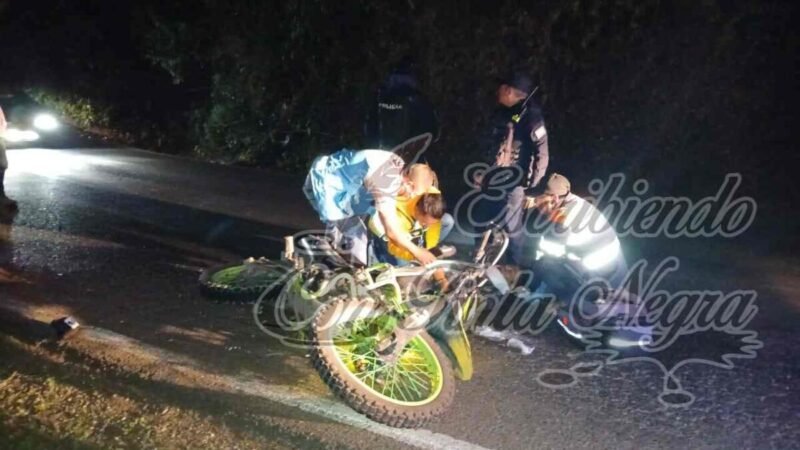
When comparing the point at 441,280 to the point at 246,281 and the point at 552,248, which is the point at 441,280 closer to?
the point at 552,248

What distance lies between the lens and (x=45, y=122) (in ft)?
58.5

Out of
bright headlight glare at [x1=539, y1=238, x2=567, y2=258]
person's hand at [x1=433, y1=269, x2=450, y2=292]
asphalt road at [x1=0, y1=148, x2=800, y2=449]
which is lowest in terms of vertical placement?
asphalt road at [x1=0, y1=148, x2=800, y2=449]

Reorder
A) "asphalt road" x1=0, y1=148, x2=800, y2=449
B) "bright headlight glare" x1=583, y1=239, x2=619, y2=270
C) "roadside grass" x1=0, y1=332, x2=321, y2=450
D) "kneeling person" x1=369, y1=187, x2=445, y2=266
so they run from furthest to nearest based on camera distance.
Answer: "bright headlight glare" x1=583, y1=239, x2=619, y2=270
"kneeling person" x1=369, y1=187, x2=445, y2=266
"asphalt road" x1=0, y1=148, x2=800, y2=449
"roadside grass" x1=0, y1=332, x2=321, y2=450

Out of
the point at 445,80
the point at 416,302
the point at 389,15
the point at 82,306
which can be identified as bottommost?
the point at 82,306

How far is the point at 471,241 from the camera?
358 inches

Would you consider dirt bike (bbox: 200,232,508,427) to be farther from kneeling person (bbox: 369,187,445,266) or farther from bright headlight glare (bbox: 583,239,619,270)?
bright headlight glare (bbox: 583,239,619,270)

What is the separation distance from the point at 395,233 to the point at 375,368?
2.51 ft

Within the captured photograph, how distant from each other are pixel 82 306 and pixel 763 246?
272 inches

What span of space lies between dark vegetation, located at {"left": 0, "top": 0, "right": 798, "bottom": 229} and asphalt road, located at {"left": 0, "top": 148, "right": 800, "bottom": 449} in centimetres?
285

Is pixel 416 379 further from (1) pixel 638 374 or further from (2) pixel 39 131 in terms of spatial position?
(2) pixel 39 131

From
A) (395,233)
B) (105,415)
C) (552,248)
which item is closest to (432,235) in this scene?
(395,233)

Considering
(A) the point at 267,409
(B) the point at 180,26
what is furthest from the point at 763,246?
(B) the point at 180,26

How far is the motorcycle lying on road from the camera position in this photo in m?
4.39

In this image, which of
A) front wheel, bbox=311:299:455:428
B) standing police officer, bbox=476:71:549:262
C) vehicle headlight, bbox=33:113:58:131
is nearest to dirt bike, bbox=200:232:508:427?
front wheel, bbox=311:299:455:428
